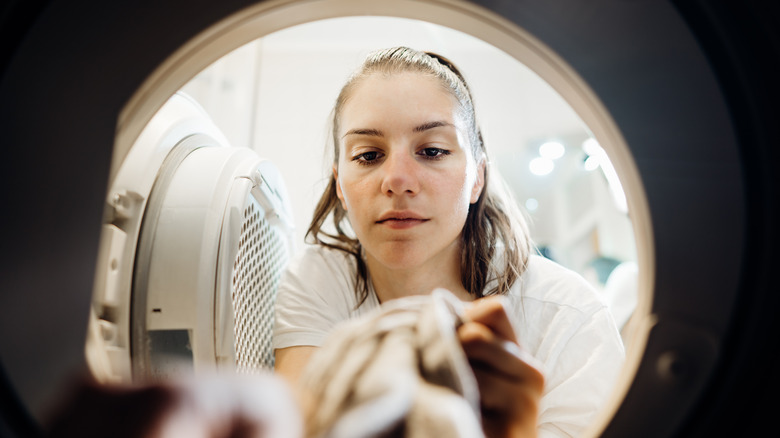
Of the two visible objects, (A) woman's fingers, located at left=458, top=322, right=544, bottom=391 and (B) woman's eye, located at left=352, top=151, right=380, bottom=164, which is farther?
(B) woman's eye, located at left=352, top=151, right=380, bottom=164

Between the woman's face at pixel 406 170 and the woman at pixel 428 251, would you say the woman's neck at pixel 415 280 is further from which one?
the woman's face at pixel 406 170

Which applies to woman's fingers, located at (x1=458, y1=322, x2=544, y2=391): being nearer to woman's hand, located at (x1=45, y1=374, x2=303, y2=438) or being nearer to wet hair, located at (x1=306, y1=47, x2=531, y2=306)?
woman's hand, located at (x1=45, y1=374, x2=303, y2=438)

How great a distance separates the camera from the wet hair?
828 millimetres

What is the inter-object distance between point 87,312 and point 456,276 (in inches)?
25.0

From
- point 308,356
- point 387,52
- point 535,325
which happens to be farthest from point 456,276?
point 387,52

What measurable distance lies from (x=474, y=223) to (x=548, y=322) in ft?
0.80

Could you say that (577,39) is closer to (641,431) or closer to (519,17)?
(519,17)

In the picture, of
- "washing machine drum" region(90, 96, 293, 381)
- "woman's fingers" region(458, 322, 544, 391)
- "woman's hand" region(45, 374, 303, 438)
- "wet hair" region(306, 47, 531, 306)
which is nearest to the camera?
"woman's hand" region(45, 374, 303, 438)

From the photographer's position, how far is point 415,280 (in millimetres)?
843

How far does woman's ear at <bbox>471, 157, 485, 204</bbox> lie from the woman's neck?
12 cm

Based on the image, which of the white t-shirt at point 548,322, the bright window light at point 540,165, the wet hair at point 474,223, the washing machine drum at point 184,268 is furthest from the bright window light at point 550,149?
the washing machine drum at point 184,268

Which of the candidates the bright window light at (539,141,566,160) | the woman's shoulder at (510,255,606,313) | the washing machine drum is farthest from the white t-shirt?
the bright window light at (539,141,566,160)

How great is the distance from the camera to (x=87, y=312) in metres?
0.35

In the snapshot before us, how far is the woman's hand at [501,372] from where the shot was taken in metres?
0.37
